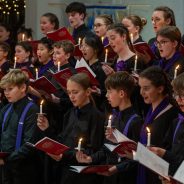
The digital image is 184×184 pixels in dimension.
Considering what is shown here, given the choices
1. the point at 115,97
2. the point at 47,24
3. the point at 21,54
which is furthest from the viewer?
the point at 47,24

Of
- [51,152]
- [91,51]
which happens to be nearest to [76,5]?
[91,51]

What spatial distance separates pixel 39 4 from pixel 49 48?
3353mm

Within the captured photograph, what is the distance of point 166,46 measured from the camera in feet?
17.8

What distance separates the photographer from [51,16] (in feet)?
24.8

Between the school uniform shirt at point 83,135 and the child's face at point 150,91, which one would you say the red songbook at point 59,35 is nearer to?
the school uniform shirt at point 83,135

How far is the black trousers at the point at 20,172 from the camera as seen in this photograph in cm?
558

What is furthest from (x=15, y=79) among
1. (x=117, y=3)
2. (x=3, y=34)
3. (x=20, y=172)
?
(x=117, y=3)

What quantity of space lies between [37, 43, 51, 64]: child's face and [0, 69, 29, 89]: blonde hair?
1.03m

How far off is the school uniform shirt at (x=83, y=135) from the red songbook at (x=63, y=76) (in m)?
0.36

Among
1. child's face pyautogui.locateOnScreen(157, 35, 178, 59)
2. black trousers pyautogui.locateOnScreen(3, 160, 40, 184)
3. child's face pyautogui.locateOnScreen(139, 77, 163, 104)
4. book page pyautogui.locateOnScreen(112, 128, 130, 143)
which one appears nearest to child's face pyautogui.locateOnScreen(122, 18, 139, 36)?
child's face pyautogui.locateOnScreen(157, 35, 178, 59)

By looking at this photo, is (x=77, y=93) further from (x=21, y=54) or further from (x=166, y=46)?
(x=21, y=54)

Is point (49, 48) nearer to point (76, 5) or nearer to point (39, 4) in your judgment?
point (76, 5)

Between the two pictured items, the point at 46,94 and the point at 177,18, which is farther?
the point at 177,18

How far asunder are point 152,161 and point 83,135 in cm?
126
